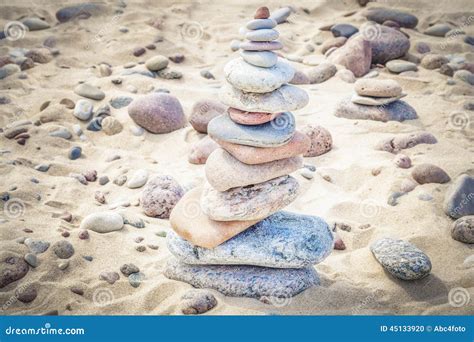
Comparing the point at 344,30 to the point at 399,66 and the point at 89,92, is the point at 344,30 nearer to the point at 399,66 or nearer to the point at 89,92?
the point at 399,66

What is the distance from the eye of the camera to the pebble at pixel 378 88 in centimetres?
661

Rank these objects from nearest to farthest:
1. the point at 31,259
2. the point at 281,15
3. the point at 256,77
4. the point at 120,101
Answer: the point at 256,77, the point at 31,259, the point at 120,101, the point at 281,15

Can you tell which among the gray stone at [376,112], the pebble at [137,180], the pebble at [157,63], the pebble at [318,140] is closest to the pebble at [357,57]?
the gray stone at [376,112]

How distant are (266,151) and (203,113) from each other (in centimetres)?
255

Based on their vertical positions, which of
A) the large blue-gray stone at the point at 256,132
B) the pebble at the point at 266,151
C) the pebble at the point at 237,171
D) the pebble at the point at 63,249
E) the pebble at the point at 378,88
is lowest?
the pebble at the point at 63,249

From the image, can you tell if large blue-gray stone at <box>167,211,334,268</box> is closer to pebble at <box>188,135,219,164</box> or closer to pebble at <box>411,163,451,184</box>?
pebble at <box>411,163,451,184</box>

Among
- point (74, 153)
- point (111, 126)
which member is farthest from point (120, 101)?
point (74, 153)

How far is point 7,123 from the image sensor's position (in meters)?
6.62

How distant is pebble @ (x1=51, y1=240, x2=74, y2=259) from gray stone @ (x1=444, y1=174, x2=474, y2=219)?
3200 millimetres

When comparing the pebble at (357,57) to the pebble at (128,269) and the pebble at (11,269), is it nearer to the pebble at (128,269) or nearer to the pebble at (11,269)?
the pebble at (128,269)

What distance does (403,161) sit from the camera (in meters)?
5.61

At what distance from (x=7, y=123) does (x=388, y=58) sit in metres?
5.34

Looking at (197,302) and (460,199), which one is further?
(460,199)

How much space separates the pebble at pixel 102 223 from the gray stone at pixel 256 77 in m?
1.70
